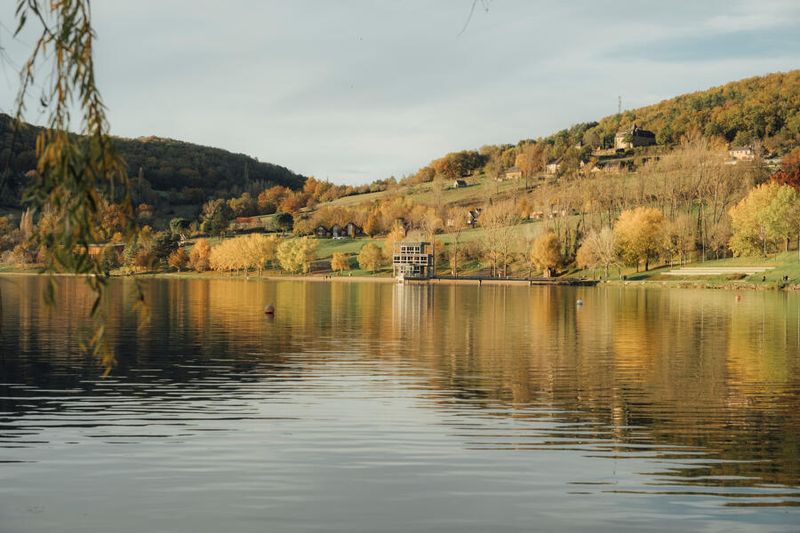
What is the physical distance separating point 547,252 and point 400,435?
130936 mm

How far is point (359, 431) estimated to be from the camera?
21234 mm

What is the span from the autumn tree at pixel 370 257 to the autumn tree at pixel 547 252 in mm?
40747

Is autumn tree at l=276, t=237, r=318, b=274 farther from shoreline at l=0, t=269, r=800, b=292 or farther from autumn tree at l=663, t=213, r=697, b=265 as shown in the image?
autumn tree at l=663, t=213, r=697, b=265

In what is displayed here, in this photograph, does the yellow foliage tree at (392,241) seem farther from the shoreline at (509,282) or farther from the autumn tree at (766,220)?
the autumn tree at (766,220)

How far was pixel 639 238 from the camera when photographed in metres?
138

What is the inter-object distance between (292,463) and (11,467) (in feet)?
17.9

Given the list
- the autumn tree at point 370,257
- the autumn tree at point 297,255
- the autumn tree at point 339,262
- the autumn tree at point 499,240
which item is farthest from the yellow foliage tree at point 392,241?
the autumn tree at point 499,240

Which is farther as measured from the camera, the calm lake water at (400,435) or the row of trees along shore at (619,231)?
the row of trees along shore at (619,231)

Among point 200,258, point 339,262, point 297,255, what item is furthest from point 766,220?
point 200,258

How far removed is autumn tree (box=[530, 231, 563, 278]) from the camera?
5871 inches

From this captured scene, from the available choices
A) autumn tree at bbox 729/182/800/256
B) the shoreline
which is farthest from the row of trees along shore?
the shoreline

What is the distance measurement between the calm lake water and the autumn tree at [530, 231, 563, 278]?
342 ft

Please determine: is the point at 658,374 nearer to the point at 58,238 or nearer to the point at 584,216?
the point at 58,238

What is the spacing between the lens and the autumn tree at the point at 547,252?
149125 millimetres
